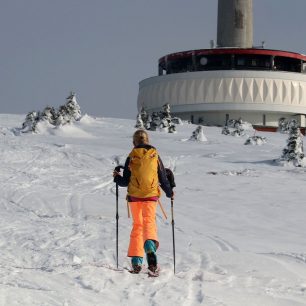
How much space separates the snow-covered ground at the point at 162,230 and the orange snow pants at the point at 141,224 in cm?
44

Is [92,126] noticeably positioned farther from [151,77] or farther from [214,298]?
[151,77]

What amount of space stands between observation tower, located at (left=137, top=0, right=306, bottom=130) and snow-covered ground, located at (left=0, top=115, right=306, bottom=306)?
46042mm

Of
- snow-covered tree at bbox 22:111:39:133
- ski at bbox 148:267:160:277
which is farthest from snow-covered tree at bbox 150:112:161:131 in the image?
ski at bbox 148:267:160:277

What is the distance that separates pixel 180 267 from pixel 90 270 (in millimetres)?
1595

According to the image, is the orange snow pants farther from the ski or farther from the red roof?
the red roof

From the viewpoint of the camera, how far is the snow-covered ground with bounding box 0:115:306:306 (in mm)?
6816

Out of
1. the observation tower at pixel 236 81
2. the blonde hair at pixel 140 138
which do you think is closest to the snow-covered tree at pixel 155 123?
the observation tower at pixel 236 81

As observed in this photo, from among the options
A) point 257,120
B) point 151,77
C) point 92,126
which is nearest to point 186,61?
point 151,77

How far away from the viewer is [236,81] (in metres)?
76.4

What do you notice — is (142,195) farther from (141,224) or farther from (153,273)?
(153,273)

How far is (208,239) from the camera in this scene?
37.8ft

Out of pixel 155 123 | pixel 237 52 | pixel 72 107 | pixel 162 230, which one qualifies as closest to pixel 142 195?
pixel 162 230

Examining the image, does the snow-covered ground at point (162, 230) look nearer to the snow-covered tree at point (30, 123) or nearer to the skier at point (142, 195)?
the skier at point (142, 195)

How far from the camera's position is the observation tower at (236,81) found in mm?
76500
